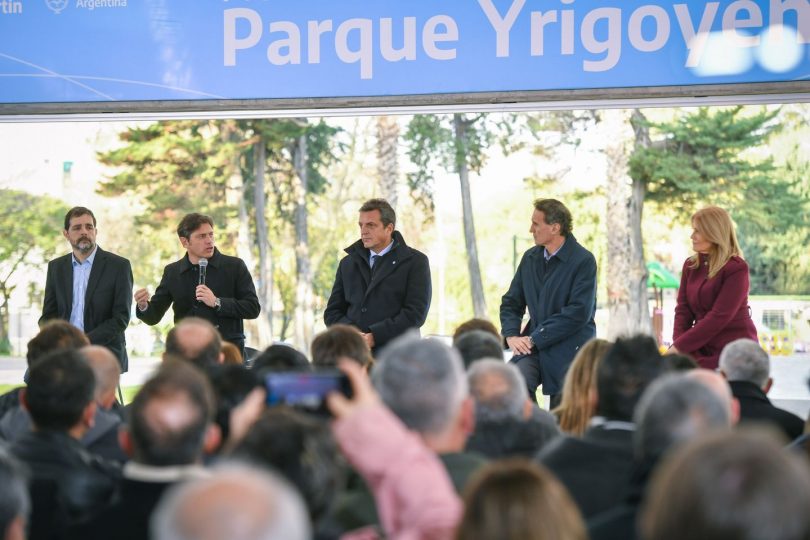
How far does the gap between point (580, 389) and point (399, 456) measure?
6.37 ft

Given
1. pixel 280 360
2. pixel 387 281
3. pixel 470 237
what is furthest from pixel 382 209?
pixel 470 237

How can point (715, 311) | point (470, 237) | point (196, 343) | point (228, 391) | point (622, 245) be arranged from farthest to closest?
point (622, 245) → point (470, 237) → point (715, 311) → point (196, 343) → point (228, 391)

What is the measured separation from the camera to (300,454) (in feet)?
6.76

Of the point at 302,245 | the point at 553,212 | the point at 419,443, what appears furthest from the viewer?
the point at 302,245

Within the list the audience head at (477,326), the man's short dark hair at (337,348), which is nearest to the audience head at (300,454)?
the man's short dark hair at (337,348)

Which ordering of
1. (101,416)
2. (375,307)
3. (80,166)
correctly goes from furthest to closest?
1. (80,166)
2. (375,307)
3. (101,416)

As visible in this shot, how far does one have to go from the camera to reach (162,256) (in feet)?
48.9

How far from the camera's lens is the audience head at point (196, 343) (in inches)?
167

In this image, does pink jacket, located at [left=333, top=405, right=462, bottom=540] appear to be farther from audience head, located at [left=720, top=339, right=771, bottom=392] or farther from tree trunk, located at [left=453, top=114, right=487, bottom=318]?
tree trunk, located at [left=453, top=114, right=487, bottom=318]

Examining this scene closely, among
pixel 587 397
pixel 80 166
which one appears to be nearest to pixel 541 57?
pixel 587 397

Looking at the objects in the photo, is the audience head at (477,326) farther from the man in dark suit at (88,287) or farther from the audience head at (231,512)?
the audience head at (231,512)

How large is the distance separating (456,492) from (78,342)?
2.60 m

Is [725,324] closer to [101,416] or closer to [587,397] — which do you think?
[587,397]

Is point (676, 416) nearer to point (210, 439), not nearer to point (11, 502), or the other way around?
point (210, 439)
